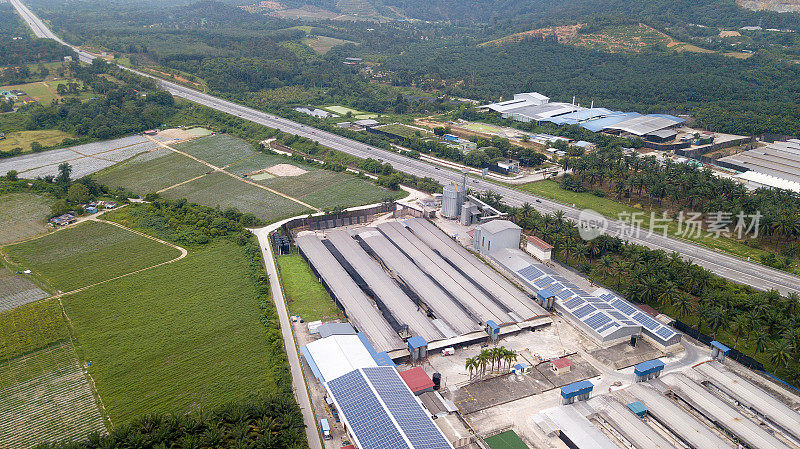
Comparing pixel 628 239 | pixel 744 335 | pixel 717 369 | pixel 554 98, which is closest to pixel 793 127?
pixel 554 98

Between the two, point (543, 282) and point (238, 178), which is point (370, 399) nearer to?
point (543, 282)

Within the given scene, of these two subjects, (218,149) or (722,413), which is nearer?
(722,413)

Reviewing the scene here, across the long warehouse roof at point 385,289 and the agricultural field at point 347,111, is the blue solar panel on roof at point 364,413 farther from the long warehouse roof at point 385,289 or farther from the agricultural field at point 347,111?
the agricultural field at point 347,111

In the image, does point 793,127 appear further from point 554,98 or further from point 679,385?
point 679,385

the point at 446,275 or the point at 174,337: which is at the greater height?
the point at 446,275

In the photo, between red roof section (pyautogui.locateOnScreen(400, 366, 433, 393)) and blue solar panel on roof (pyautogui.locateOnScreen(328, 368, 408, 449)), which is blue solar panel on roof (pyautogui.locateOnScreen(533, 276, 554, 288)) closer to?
red roof section (pyautogui.locateOnScreen(400, 366, 433, 393))

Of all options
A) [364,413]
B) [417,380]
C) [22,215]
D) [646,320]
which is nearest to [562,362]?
[646,320]

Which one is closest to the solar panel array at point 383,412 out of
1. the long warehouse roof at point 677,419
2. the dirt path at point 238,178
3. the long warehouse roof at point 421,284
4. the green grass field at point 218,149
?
the long warehouse roof at point 421,284

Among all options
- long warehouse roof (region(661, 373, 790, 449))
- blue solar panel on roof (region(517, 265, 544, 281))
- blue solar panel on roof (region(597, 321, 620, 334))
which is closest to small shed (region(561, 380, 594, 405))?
long warehouse roof (region(661, 373, 790, 449))
